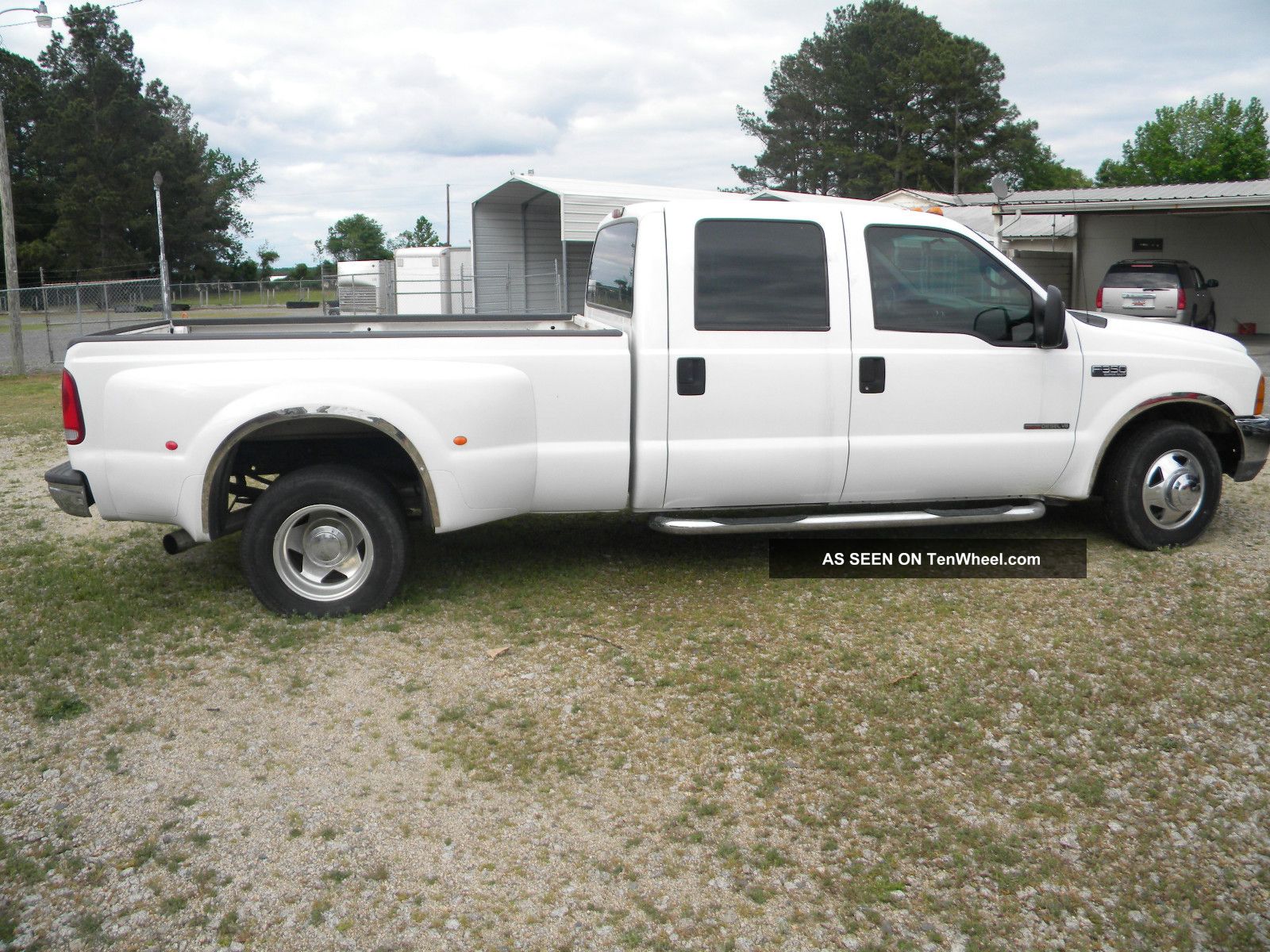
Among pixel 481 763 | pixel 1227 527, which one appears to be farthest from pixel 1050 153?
pixel 481 763

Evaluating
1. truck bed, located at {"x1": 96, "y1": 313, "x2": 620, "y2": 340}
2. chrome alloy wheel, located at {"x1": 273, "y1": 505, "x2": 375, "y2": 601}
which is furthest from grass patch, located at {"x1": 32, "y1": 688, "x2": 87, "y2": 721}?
truck bed, located at {"x1": 96, "y1": 313, "x2": 620, "y2": 340}

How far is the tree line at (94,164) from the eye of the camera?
55875 millimetres

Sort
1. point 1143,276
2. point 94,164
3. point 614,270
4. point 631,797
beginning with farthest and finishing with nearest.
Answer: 1. point 94,164
2. point 1143,276
3. point 614,270
4. point 631,797

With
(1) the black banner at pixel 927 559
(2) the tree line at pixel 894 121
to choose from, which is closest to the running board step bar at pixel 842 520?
(1) the black banner at pixel 927 559

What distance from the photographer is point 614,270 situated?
6137mm

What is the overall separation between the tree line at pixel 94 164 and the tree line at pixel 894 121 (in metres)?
31.4

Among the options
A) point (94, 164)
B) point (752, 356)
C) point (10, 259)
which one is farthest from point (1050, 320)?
point (94, 164)

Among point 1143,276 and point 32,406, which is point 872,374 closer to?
point 32,406

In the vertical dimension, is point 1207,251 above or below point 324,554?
above

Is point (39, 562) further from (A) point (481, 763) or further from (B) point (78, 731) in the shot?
(A) point (481, 763)

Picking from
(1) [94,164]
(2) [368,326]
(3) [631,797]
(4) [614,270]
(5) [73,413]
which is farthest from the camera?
(1) [94,164]

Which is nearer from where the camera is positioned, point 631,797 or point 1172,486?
point 631,797

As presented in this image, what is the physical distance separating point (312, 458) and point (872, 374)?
9.45ft

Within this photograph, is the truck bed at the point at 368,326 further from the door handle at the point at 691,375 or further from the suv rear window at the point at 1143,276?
the suv rear window at the point at 1143,276
